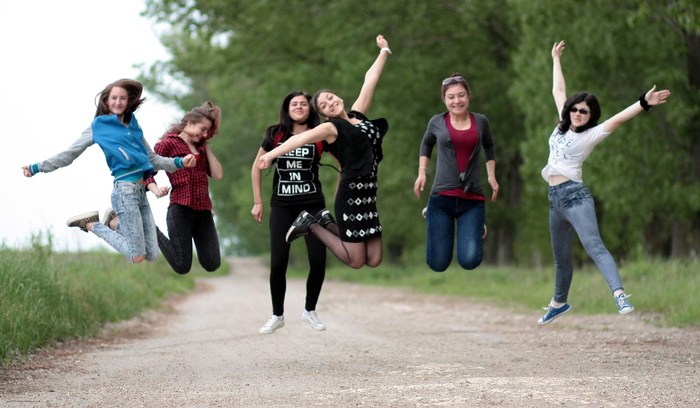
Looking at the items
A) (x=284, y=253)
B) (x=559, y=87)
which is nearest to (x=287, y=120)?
(x=284, y=253)

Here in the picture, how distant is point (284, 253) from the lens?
29.1 feet

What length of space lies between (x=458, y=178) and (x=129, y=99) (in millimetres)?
3478

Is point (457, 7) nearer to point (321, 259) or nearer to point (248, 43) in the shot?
point (248, 43)

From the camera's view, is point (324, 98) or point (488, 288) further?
point (488, 288)

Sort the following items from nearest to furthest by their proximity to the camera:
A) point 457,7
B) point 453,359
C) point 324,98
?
point 324,98 < point 453,359 < point 457,7

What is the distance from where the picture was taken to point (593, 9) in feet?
68.2

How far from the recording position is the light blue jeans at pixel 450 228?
9148 millimetres

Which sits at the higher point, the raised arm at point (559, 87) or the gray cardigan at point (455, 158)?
the raised arm at point (559, 87)

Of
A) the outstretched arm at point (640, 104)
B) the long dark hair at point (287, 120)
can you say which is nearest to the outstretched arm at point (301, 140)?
the long dark hair at point (287, 120)

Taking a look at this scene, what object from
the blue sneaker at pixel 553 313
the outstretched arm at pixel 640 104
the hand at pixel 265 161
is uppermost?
the outstretched arm at pixel 640 104

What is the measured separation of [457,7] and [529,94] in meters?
4.93

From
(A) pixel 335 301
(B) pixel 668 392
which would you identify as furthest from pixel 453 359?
(A) pixel 335 301

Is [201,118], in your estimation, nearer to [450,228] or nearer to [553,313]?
[450,228]

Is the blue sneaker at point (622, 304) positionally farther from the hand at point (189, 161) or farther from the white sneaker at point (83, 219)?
the white sneaker at point (83, 219)
